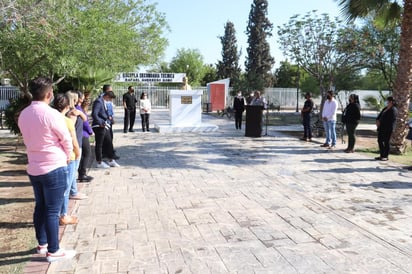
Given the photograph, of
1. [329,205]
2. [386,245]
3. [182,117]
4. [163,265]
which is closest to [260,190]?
[329,205]

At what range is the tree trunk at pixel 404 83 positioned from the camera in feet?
35.6

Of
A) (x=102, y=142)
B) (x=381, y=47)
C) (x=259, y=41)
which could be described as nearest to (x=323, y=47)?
(x=381, y=47)

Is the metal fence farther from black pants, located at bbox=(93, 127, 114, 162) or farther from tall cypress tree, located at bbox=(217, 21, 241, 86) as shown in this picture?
black pants, located at bbox=(93, 127, 114, 162)

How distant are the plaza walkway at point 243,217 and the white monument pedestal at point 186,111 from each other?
6297 millimetres

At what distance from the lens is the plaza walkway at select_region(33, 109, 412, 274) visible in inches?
160

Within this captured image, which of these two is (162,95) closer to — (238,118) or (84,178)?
(238,118)

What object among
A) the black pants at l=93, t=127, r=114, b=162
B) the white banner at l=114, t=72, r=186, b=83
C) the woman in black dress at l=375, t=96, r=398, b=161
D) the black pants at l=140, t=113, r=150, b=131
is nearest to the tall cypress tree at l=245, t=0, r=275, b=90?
the white banner at l=114, t=72, r=186, b=83

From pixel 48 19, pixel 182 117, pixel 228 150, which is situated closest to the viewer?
pixel 48 19

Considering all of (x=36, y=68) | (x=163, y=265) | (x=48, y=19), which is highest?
(x=48, y=19)

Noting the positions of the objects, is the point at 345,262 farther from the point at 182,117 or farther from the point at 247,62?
the point at 247,62

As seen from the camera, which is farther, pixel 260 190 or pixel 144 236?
pixel 260 190

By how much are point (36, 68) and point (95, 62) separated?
1.30 metres

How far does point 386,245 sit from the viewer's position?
4.54 metres

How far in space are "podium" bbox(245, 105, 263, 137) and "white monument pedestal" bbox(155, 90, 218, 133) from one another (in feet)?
8.02
